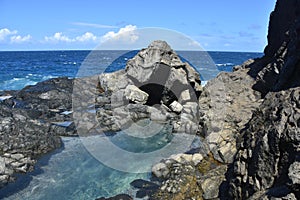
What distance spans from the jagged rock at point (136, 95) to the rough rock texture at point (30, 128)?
6600 millimetres

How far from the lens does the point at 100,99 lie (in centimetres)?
3647

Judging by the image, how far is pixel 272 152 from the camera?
12.1m

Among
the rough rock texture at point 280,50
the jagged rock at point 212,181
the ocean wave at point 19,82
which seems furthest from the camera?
the ocean wave at point 19,82

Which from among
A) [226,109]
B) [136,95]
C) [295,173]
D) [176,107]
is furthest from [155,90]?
[295,173]

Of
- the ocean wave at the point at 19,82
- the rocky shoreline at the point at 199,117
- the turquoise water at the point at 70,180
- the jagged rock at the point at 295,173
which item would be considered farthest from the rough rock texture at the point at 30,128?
the ocean wave at the point at 19,82

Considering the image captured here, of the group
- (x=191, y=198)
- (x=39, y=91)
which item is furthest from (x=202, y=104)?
(x=39, y=91)

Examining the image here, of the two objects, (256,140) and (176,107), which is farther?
(176,107)

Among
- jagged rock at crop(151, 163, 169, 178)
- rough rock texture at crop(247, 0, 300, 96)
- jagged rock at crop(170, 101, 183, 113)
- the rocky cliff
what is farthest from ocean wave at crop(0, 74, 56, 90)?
jagged rock at crop(151, 163, 169, 178)

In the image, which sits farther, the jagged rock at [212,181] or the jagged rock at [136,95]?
the jagged rock at [136,95]

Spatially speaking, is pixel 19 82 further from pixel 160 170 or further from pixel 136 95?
pixel 160 170

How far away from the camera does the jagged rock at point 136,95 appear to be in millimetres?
33594

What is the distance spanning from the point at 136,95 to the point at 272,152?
22.7 meters

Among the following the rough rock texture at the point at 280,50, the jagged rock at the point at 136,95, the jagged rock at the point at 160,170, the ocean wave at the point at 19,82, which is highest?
the rough rock texture at the point at 280,50

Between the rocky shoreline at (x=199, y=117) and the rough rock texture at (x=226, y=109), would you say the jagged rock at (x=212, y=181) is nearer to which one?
the rocky shoreline at (x=199, y=117)
